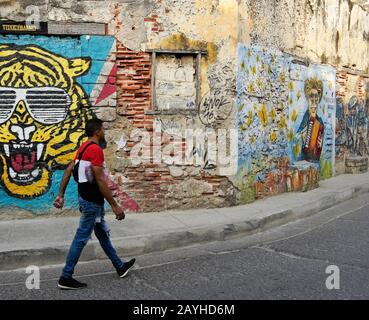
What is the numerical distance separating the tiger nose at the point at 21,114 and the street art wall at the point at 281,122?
3.69m

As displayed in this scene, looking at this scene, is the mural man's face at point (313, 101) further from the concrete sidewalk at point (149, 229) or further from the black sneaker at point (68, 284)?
the black sneaker at point (68, 284)

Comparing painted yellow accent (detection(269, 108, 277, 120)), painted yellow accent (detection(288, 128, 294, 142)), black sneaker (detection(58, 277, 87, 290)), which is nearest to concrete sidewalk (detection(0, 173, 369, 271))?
black sneaker (detection(58, 277, 87, 290))

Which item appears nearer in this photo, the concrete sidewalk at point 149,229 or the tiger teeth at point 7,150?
the concrete sidewalk at point 149,229

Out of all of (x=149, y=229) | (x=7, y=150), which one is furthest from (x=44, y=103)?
(x=149, y=229)

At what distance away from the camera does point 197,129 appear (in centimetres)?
861

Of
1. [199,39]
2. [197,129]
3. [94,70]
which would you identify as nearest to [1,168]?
[94,70]

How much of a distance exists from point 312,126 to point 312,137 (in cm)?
28

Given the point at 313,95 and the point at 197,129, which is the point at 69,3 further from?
the point at 313,95

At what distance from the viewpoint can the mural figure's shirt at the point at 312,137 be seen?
476 inches

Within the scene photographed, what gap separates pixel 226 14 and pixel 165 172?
9.82ft

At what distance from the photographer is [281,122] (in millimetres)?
10750

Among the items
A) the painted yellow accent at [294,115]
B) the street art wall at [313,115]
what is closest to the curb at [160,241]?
the painted yellow accent at [294,115]

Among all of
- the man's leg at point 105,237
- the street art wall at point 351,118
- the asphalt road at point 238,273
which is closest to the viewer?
the asphalt road at point 238,273
